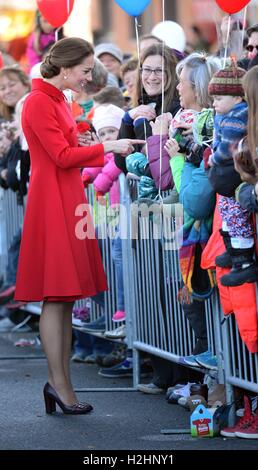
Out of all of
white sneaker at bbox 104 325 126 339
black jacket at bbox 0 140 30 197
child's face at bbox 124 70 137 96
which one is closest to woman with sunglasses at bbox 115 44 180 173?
white sneaker at bbox 104 325 126 339

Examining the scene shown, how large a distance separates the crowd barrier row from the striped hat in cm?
122

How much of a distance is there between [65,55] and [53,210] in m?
0.93

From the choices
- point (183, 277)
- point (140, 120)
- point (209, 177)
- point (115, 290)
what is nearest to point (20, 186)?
point (115, 290)

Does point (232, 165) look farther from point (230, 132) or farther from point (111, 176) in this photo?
point (111, 176)

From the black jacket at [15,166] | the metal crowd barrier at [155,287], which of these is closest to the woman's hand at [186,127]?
the metal crowd barrier at [155,287]

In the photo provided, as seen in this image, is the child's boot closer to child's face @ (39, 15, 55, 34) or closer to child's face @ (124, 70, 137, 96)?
child's face @ (124, 70, 137, 96)

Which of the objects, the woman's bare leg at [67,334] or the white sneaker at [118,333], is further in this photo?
the white sneaker at [118,333]

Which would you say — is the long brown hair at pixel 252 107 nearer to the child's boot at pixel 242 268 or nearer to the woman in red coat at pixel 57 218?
the child's boot at pixel 242 268

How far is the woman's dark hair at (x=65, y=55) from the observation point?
823 cm

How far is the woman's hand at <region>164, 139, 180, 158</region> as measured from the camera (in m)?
7.94

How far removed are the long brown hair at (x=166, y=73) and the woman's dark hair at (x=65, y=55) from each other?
77 cm

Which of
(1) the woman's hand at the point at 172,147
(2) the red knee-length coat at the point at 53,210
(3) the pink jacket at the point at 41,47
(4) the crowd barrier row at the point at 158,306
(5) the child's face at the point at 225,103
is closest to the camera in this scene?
(5) the child's face at the point at 225,103

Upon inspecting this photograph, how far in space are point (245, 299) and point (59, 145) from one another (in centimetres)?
166
